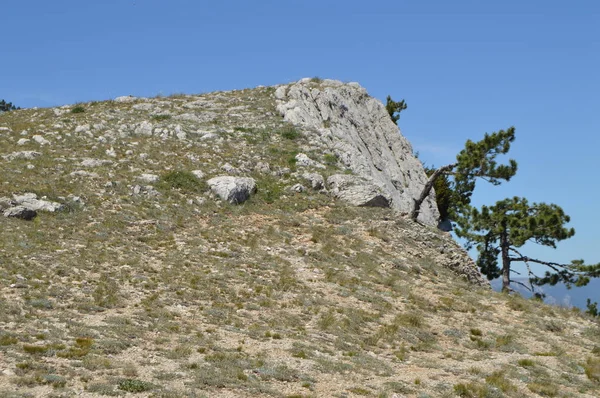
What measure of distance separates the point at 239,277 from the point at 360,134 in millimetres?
30425

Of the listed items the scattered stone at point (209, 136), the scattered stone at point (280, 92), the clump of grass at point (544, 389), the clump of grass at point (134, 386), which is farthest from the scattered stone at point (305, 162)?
the clump of grass at point (134, 386)

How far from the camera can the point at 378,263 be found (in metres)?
29.0

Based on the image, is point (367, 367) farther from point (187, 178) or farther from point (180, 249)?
point (187, 178)

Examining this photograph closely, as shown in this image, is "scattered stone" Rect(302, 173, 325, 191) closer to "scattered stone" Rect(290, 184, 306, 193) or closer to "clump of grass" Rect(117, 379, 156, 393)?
"scattered stone" Rect(290, 184, 306, 193)

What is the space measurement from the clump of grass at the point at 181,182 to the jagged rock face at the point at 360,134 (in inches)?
529

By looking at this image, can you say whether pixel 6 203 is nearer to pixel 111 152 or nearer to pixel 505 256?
pixel 111 152

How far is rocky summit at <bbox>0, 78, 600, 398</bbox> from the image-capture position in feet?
48.7

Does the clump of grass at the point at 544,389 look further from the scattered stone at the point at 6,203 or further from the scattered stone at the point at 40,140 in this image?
the scattered stone at the point at 40,140

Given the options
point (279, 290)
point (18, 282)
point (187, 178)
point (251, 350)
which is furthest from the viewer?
point (187, 178)

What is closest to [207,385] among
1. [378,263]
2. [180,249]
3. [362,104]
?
[180,249]

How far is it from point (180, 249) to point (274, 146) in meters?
18.7

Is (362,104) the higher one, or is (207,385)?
(362,104)

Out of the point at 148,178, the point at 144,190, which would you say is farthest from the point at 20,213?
the point at 148,178

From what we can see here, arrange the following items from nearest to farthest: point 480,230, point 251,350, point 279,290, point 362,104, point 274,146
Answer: point 251,350 < point 279,290 < point 480,230 < point 274,146 < point 362,104
